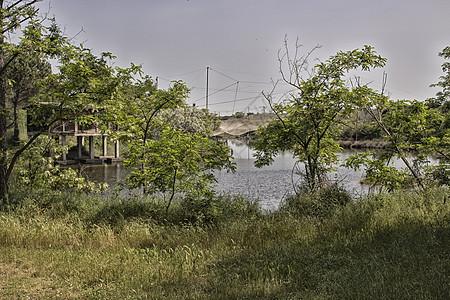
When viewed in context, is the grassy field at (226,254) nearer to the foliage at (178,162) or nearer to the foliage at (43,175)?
the foliage at (178,162)

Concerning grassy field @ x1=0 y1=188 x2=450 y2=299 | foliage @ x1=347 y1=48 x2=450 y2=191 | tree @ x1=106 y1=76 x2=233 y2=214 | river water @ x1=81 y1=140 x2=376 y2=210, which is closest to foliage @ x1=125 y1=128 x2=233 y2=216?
tree @ x1=106 y1=76 x2=233 y2=214

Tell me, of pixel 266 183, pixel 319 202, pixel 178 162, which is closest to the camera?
pixel 178 162

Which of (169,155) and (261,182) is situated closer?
(169,155)

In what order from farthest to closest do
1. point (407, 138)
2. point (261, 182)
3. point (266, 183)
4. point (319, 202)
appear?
point (261, 182)
point (266, 183)
point (407, 138)
point (319, 202)

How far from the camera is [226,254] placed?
455 centimetres

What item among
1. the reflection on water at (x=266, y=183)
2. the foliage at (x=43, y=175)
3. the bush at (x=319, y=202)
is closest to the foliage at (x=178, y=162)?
the foliage at (x=43, y=175)

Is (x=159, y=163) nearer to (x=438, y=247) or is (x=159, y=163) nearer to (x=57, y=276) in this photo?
(x=57, y=276)

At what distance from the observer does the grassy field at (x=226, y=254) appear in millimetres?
3371

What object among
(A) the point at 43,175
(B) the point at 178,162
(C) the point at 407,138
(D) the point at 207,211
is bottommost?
(D) the point at 207,211

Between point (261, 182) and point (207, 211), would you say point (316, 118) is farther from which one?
point (261, 182)

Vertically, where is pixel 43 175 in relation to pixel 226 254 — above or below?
above

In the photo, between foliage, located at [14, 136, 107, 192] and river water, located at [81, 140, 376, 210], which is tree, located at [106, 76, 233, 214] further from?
river water, located at [81, 140, 376, 210]

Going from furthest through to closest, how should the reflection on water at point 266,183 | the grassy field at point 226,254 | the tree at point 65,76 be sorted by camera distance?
1. the reflection on water at point 266,183
2. the tree at point 65,76
3. the grassy field at point 226,254

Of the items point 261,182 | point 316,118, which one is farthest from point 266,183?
point 316,118
